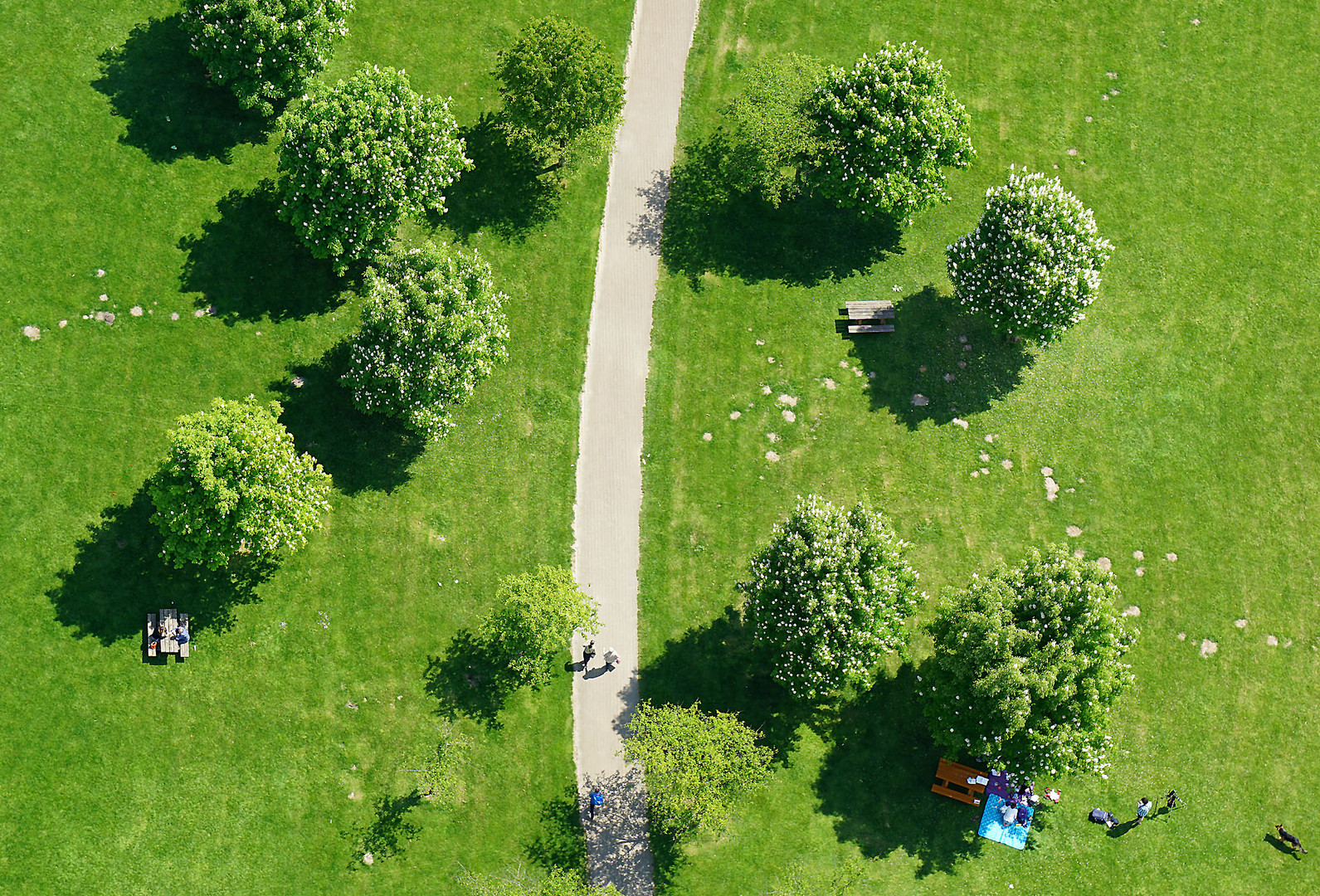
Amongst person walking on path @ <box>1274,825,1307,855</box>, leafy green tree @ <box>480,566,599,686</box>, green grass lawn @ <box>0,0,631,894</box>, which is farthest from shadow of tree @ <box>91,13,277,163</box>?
person walking on path @ <box>1274,825,1307,855</box>

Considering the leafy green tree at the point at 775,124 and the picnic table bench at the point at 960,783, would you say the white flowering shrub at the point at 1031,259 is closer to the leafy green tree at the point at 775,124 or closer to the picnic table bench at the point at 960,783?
the leafy green tree at the point at 775,124

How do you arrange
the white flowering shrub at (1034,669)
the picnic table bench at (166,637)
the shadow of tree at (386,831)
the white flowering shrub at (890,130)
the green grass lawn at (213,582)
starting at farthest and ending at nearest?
the white flowering shrub at (890,130) < the picnic table bench at (166,637) < the shadow of tree at (386,831) < the green grass lawn at (213,582) < the white flowering shrub at (1034,669)

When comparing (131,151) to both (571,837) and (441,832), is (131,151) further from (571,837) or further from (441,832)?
(571,837)

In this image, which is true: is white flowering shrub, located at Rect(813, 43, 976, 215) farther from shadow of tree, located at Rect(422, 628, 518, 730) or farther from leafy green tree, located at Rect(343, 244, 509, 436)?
shadow of tree, located at Rect(422, 628, 518, 730)

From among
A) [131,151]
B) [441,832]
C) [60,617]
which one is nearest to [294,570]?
[60,617]

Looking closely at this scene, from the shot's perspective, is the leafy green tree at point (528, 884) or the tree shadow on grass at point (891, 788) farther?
the tree shadow on grass at point (891, 788)

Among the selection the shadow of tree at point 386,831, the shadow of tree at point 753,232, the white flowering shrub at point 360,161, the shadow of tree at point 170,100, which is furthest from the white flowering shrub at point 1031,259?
the shadow of tree at point 170,100

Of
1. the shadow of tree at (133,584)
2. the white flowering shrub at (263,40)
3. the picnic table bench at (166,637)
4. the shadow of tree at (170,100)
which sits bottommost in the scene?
the picnic table bench at (166,637)
